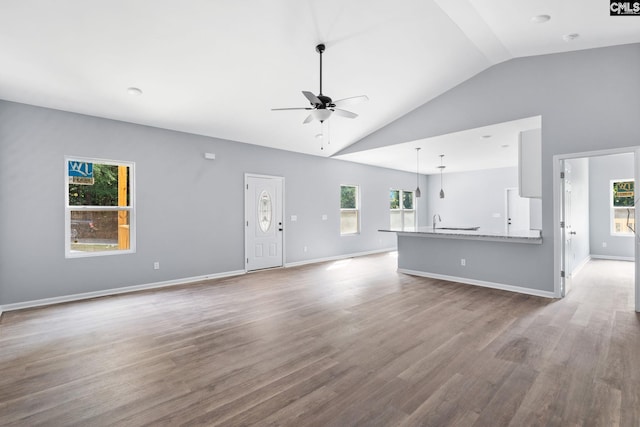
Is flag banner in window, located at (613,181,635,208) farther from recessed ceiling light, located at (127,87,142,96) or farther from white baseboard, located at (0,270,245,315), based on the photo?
recessed ceiling light, located at (127,87,142,96)

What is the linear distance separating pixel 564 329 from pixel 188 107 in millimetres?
5588

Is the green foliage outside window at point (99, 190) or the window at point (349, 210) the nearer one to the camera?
the green foliage outside window at point (99, 190)

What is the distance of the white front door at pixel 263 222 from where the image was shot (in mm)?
6445

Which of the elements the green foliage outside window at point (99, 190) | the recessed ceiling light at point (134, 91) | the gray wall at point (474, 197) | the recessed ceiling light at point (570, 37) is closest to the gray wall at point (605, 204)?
the gray wall at point (474, 197)

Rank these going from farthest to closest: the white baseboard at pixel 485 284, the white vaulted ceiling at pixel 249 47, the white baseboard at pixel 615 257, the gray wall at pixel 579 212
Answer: the white baseboard at pixel 615 257 < the gray wall at pixel 579 212 < the white baseboard at pixel 485 284 < the white vaulted ceiling at pixel 249 47

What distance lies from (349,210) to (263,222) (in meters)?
2.77

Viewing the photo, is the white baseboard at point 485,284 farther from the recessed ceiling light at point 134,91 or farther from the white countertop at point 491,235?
the recessed ceiling light at point 134,91

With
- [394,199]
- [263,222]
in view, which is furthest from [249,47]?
[394,199]

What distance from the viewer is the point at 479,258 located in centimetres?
518

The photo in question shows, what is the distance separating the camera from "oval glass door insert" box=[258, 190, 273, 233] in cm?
662

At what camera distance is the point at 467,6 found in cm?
343

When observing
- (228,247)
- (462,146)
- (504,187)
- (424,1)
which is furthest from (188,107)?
(504,187)

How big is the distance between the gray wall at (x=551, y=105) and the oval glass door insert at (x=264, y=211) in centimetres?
372

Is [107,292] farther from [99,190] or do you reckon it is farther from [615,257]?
[615,257]
